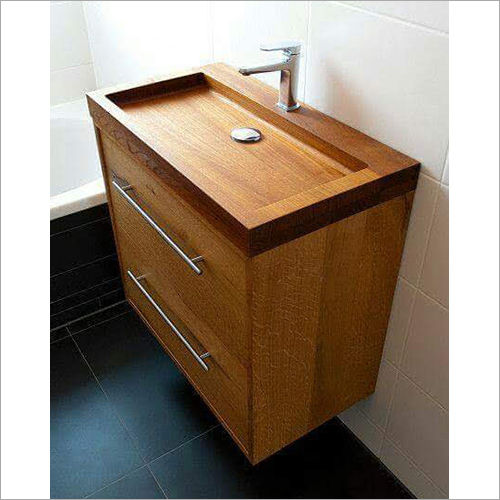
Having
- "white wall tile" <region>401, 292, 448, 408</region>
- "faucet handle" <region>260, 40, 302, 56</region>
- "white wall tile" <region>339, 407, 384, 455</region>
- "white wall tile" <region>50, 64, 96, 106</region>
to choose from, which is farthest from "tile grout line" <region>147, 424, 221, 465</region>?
"white wall tile" <region>50, 64, 96, 106</region>

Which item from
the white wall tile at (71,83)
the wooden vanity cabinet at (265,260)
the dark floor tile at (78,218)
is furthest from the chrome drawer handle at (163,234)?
the white wall tile at (71,83)

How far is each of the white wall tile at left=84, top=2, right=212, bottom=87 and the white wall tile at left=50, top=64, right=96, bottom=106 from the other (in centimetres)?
5

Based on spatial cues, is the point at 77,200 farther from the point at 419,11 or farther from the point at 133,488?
the point at 419,11

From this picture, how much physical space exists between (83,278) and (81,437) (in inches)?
19.4

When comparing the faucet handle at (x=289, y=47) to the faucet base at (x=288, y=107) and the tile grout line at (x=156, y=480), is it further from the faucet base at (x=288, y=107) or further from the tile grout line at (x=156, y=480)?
the tile grout line at (x=156, y=480)

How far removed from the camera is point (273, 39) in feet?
3.94

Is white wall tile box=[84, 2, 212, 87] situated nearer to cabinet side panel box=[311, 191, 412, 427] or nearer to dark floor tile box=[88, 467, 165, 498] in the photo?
cabinet side panel box=[311, 191, 412, 427]

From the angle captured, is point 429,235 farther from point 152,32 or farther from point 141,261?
point 152,32

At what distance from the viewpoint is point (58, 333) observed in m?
1.76

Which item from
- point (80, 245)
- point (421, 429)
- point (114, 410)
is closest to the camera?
point (421, 429)

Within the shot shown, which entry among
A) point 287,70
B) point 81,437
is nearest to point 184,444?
point 81,437

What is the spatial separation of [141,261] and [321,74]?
0.59 m

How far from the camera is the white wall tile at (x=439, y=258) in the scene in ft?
3.15
